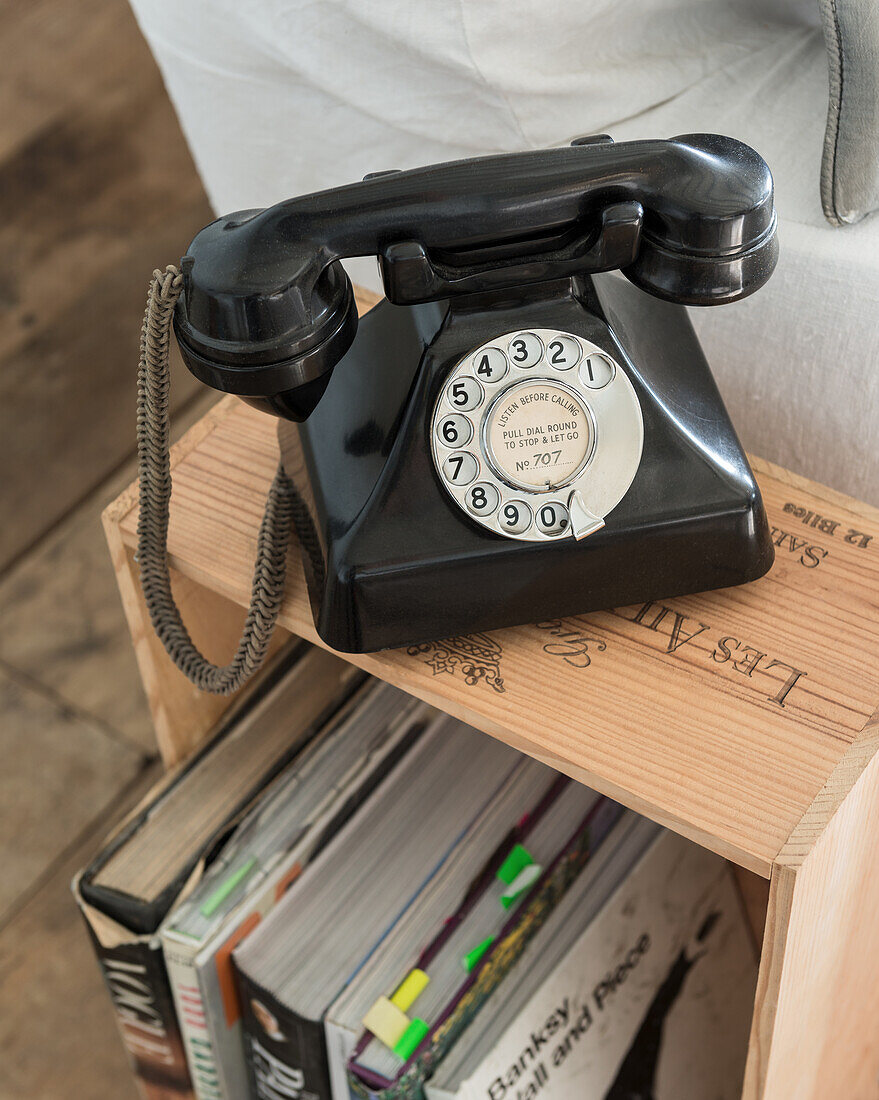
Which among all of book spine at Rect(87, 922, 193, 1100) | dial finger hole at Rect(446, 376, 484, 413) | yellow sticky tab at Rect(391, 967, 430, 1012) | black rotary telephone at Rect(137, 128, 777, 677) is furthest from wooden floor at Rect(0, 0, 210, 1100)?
dial finger hole at Rect(446, 376, 484, 413)

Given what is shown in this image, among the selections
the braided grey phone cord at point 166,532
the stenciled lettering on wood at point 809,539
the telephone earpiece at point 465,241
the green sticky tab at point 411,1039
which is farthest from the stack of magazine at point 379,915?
the telephone earpiece at point 465,241

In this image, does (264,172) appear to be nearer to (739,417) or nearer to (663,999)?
(739,417)

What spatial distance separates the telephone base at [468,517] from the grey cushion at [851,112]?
0.68ft

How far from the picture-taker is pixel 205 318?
0.54 meters

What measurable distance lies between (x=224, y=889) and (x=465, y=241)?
46 cm

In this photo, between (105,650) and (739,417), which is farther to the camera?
(105,650)

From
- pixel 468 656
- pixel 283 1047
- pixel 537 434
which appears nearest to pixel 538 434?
pixel 537 434

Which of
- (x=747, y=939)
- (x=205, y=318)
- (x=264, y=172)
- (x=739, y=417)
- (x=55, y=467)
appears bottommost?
(x=747, y=939)

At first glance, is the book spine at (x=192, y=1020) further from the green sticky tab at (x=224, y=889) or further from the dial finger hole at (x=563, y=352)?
the dial finger hole at (x=563, y=352)

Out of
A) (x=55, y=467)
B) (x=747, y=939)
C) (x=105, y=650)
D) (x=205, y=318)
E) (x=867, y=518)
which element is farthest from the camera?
(x=55, y=467)

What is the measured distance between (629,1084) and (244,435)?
560mm

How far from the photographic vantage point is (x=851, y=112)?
0.75 metres

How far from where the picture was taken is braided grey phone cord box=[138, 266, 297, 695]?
0.59 meters

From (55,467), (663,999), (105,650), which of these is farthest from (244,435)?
(55,467)
